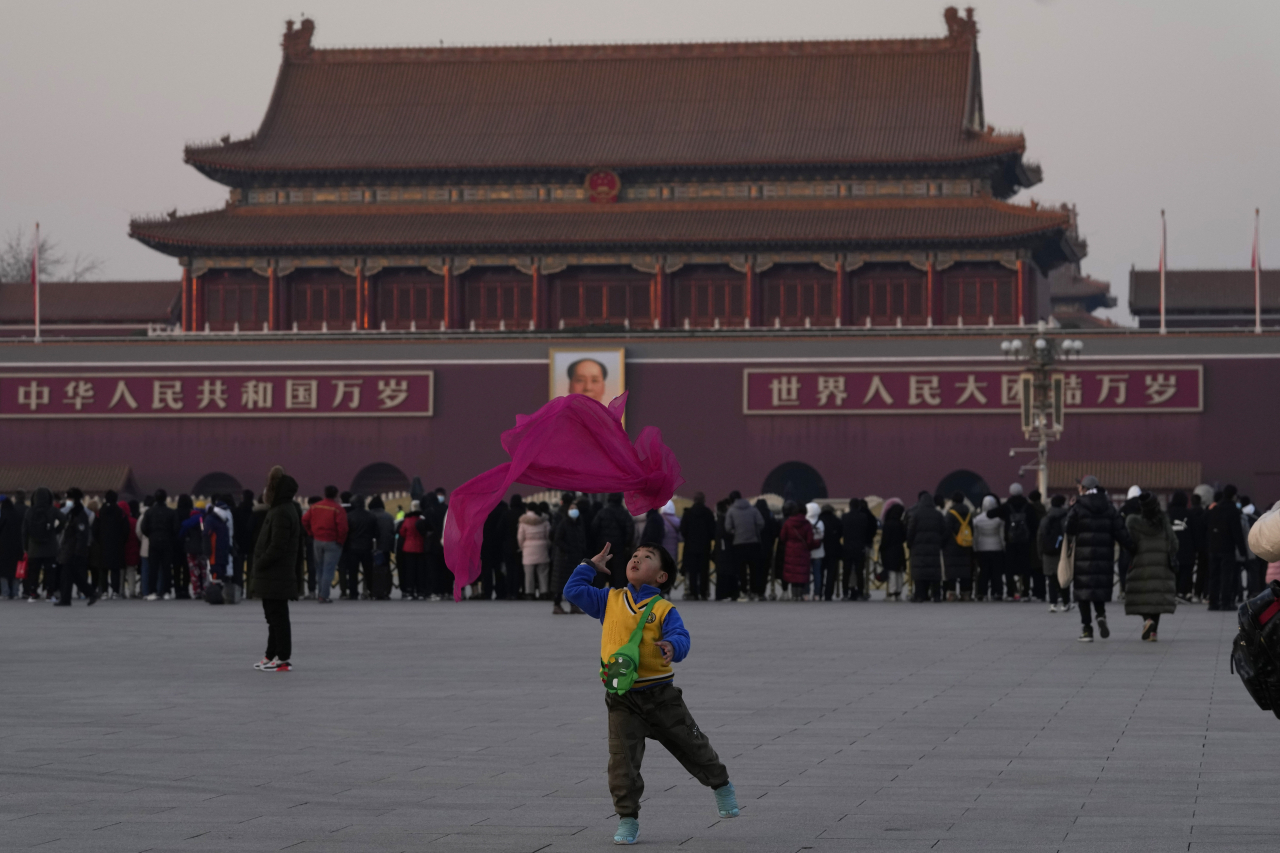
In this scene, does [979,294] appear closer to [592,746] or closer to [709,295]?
[709,295]

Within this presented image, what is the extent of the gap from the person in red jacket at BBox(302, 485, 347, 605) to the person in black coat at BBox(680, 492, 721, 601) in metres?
3.27

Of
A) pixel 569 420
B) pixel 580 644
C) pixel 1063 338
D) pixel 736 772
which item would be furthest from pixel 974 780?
pixel 1063 338

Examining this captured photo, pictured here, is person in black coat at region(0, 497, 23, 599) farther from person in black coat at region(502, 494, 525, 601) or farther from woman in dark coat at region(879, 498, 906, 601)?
woman in dark coat at region(879, 498, 906, 601)

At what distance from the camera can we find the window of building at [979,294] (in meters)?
33.8

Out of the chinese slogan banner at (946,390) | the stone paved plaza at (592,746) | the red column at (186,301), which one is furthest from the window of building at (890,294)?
the stone paved plaza at (592,746)

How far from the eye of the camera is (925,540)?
18.0 metres

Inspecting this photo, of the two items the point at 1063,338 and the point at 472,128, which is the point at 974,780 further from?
the point at 472,128

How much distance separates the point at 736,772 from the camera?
696 cm

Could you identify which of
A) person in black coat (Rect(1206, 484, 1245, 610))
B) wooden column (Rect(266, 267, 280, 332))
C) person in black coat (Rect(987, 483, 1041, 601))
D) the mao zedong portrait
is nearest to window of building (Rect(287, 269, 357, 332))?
wooden column (Rect(266, 267, 280, 332))

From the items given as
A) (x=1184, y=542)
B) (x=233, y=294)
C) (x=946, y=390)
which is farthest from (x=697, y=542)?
(x=233, y=294)

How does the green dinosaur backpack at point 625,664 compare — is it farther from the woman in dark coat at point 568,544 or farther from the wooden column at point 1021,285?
the wooden column at point 1021,285

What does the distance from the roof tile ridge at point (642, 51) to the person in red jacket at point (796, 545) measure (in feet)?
66.5

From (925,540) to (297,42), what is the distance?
24293 mm

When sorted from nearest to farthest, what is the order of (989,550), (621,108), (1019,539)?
(1019,539), (989,550), (621,108)
